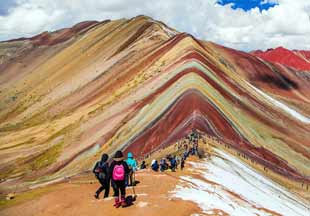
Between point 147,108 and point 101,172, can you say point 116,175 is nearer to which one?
point 101,172

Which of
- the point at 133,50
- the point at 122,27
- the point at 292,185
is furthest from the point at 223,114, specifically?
the point at 122,27

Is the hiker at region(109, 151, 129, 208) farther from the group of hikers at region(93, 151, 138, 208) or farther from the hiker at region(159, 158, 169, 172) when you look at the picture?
the hiker at region(159, 158, 169, 172)

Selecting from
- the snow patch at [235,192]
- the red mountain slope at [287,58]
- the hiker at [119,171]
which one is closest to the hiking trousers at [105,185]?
the hiker at [119,171]

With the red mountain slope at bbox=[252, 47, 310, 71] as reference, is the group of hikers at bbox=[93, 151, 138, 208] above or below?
below

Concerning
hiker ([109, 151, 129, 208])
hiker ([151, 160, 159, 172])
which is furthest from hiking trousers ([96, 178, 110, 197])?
hiker ([151, 160, 159, 172])

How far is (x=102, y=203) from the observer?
16.6 metres

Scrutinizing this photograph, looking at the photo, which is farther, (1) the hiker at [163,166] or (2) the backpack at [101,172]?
(1) the hiker at [163,166]


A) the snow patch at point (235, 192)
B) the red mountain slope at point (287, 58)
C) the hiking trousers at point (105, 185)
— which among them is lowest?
the snow patch at point (235, 192)

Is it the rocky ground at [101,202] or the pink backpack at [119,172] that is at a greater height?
the pink backpack at [119,172]

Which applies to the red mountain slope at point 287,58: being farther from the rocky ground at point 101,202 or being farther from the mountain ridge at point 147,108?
the rocky ground at point 101,202

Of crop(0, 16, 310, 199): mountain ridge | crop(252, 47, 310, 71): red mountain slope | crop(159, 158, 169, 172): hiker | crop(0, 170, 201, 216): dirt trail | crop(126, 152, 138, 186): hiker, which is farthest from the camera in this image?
crop(252, 47, 310, 71): red mountain slope

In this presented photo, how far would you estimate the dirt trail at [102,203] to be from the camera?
15.8m

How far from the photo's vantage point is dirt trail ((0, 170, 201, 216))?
15.8 metres

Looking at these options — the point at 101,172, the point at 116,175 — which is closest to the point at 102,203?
the point at 101,172
